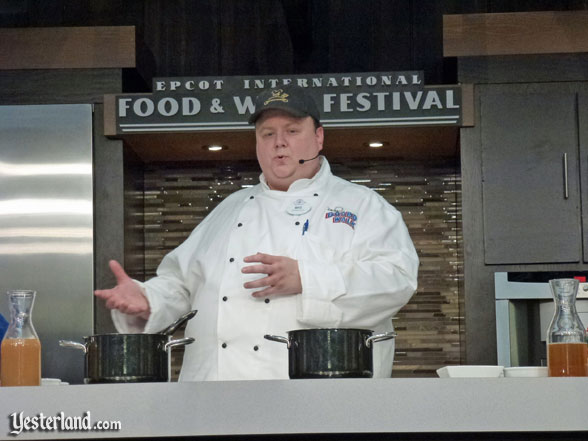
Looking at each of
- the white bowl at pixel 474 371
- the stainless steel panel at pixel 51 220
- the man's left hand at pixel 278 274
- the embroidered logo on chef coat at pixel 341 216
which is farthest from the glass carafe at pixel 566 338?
the stainless steel panel at pixel 51 220

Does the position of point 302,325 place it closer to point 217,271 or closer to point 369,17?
point 217,271

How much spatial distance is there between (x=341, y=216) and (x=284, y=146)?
0.28m

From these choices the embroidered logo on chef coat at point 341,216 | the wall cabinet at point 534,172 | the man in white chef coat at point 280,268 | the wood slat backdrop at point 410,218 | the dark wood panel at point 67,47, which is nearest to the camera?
the man in white chef coat at point 280,268

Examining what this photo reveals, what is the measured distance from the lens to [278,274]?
2.23 meters

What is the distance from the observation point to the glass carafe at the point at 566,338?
177 cm

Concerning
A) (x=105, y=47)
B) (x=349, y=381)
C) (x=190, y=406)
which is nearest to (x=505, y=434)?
(x=349, y=381)

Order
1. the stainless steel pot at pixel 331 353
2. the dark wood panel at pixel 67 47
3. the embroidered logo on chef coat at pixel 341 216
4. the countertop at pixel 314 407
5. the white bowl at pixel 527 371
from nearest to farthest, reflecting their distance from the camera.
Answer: the countertop at pixel 314 407 < the stainless steel pot at pixel 331 353 < the white bowl at pixel 527 371 < the embroidered logo on chef coat at pixel 341 216 < the dark wood panel at pixel 67 47

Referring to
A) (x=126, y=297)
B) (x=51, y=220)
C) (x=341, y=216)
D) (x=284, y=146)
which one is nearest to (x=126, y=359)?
(x=126, y=297)

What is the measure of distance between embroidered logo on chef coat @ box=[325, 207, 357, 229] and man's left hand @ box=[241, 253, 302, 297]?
37 cm

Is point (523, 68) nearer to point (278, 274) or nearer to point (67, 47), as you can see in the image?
point (67, 47)

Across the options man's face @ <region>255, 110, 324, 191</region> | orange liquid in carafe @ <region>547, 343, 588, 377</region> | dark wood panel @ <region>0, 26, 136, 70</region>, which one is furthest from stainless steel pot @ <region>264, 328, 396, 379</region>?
dark wood panel @ <region>0, 26, 136, 70</region>

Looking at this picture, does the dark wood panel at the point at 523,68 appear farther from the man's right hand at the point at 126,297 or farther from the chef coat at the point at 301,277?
the man's right hand at the point at 126,297

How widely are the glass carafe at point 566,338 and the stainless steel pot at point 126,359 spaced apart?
0.66 metres

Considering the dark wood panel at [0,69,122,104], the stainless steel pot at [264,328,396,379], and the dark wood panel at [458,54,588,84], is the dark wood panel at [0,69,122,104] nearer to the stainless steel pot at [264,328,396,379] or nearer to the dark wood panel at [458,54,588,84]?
the dark wood panel at [458,54,588,84]
